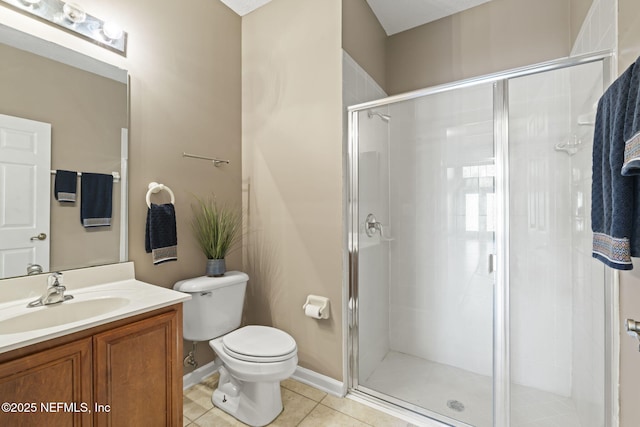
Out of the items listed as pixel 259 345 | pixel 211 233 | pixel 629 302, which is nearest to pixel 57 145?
pixel 211 233

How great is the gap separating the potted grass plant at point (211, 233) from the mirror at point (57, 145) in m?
0.45

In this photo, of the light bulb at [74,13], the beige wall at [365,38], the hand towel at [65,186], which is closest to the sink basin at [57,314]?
the hand towel at [65,186]

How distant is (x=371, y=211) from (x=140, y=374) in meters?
1.54

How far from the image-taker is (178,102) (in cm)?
188

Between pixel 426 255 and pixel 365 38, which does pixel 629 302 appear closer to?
pixel 426 255

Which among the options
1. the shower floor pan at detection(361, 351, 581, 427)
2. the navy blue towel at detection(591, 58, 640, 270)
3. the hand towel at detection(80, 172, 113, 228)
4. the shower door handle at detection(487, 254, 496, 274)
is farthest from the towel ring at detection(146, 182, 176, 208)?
the navy blue towel at detection(591, 58, 640, 270)

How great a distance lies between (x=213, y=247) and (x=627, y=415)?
211 cm

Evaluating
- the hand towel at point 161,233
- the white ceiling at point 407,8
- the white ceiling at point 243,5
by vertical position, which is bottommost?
the hand towel at point 161,233

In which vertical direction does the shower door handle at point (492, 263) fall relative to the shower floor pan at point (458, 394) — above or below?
above

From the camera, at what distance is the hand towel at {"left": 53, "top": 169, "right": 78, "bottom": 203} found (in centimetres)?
138

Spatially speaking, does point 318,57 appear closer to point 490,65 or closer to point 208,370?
point 490,65

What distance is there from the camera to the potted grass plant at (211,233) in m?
1.93

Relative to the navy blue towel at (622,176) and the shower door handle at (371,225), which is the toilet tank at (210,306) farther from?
the navy blue towel at (622,176)

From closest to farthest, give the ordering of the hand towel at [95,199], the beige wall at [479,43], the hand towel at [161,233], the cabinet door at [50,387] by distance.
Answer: the cabinet door at [50,387], the hand towel at [95,199], the hand towel at [161,233], the beige wall at [479,43]
